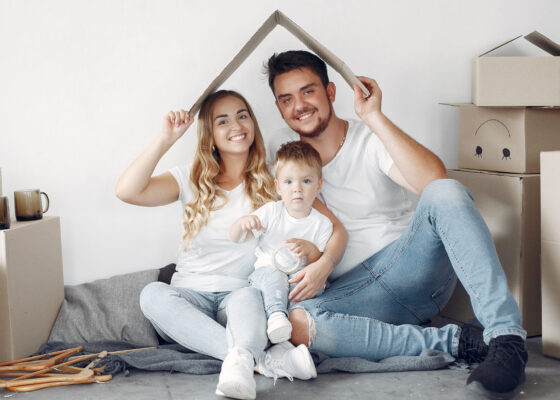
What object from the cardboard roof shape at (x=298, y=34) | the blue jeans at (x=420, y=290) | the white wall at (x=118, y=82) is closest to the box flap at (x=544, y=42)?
the white wall at (x=118, y=82)

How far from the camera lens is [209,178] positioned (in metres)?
2.02

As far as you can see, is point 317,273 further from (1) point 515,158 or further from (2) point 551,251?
(1) point 515,158

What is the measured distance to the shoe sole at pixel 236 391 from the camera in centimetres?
143

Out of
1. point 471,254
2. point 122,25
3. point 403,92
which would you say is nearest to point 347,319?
point 471,254

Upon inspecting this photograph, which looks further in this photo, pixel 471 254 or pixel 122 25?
pixel 122 25

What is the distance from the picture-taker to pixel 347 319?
1.73 m

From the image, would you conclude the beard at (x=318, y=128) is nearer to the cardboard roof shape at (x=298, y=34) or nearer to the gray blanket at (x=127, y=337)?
the cardboard roof shape at (x=298, y=34)

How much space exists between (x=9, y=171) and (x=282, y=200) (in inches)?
40.9

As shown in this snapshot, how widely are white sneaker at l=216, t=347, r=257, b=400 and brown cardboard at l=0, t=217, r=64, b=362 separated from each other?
2.37 feet

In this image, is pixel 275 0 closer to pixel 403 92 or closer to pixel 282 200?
pixel 403 92

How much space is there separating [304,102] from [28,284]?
3.46 feet

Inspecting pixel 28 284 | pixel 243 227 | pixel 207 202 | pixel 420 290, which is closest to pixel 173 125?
pixel 207 202

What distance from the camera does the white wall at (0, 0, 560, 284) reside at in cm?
222

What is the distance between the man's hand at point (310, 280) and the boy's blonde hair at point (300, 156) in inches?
11.6
